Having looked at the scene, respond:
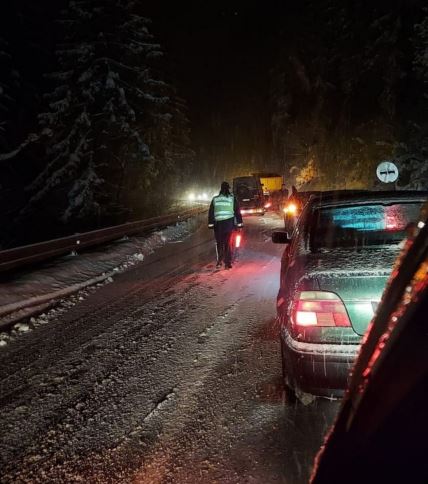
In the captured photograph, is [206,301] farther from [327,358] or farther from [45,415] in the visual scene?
[327,358]

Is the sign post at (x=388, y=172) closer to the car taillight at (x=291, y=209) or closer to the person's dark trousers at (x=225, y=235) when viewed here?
the car taillight at (x=291, y=209)

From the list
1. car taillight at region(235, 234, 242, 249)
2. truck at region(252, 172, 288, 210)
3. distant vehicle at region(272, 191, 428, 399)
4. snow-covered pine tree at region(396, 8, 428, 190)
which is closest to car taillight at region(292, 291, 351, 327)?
distant vehicle at region(272, 191, 428, 399)

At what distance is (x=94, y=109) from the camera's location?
27312 millimetres

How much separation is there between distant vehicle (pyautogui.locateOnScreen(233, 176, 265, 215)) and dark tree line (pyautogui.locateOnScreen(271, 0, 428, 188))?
21.8 ft

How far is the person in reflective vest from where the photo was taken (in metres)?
11.1

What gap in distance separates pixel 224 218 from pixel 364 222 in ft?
20.3

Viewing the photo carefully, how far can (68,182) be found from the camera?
89.7 feet

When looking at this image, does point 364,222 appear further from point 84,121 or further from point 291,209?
point 84,121

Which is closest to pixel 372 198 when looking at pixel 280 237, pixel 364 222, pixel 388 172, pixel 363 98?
pixel 364 222

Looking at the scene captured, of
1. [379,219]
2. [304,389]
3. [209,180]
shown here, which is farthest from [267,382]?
[209,180]

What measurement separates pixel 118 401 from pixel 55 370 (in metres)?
1.20

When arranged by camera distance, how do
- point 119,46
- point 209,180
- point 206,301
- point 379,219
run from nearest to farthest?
point 379,219 < point 206,301 < point 119,46 < point 209,180

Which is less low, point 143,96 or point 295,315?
point 143,96

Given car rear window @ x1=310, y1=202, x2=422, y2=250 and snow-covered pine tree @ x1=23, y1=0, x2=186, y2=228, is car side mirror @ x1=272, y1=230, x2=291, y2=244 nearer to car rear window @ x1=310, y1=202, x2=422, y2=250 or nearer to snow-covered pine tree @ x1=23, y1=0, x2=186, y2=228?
car rear window @ x1=310, y1=202, x2=422, y2=250
